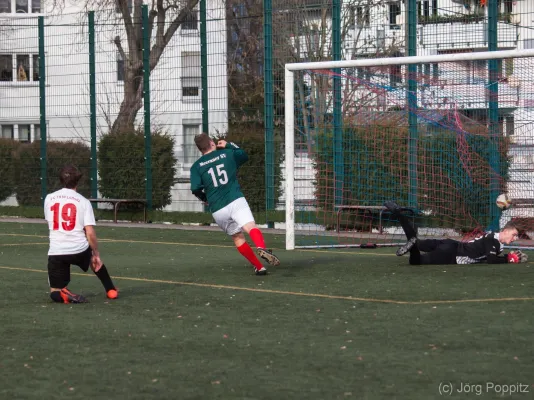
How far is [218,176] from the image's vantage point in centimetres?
1198

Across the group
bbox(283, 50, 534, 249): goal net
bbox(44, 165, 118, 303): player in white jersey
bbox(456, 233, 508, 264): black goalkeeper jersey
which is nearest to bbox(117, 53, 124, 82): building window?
bbox(283, 50, 534, 249): goal net

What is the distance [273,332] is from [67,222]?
2.63m

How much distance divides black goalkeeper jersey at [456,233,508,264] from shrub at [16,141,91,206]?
12199mm

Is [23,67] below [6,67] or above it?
below

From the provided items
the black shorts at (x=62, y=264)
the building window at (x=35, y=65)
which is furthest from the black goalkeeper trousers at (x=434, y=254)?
the building window at (x=35, y=65)

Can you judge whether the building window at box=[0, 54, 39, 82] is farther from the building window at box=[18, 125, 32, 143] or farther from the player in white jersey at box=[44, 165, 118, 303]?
the player in white jersey at box=[44, 165, 118, 303]

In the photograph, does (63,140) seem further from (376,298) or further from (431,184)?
(376,298)

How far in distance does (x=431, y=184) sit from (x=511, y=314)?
764 cm

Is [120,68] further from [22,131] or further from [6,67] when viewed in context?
[6,67]

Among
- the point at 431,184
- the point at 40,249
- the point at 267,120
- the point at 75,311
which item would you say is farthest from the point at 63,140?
the point at 75,311

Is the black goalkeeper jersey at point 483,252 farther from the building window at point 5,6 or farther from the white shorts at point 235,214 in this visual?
the building window at point 5,6

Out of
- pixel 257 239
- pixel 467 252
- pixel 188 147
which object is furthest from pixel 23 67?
pixel 467 252

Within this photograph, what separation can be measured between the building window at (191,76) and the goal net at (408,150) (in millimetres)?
4065

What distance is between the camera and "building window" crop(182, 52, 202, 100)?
2080 cm
